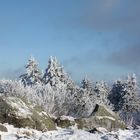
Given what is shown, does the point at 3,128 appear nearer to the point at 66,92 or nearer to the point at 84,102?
the point at 66,92

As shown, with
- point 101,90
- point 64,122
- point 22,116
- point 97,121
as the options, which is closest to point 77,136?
point 22,116

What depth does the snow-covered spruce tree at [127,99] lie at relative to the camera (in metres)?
76.9

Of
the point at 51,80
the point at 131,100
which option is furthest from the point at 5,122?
the point at 131,100

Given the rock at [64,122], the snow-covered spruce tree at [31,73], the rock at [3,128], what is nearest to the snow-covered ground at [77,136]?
the rock at [3,128]

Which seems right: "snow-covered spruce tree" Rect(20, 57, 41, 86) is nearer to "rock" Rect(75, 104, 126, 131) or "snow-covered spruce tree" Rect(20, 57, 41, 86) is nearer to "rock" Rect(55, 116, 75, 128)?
"rock" Rect(75, 104, 126, 131)

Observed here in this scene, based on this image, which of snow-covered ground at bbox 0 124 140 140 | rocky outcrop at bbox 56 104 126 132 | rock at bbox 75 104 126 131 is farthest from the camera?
rock at bbox 75 104 126 131

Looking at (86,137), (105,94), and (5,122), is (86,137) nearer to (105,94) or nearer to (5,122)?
(5,122)

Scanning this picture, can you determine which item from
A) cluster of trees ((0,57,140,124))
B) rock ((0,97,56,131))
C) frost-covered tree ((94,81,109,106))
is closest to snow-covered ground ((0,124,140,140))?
rock ((0,97,56,131))

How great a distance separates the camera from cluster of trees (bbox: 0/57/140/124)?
164 feet

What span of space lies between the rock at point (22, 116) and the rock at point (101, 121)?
2352mm

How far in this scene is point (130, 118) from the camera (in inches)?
3147

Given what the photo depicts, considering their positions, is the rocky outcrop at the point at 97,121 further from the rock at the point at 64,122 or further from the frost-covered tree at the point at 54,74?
the frost-covered tree at the point at 54,74

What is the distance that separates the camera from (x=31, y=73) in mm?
69875

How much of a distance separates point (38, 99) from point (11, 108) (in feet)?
88.0
